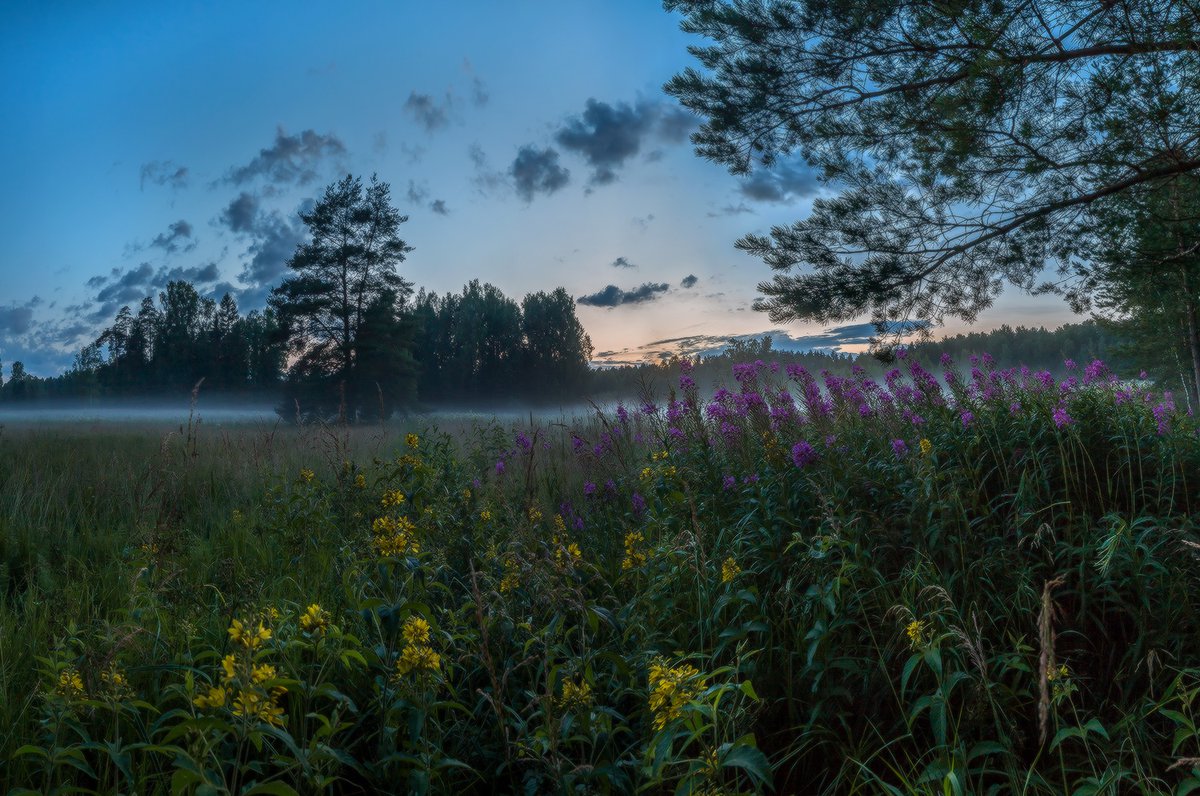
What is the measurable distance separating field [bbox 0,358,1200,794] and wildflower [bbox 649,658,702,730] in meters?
Result: 0.01

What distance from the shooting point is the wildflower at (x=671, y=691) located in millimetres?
1530

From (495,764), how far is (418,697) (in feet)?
1.42

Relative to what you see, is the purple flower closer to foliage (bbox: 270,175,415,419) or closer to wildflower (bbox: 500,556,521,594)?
wildflower (bbox: 500,556,521,594)

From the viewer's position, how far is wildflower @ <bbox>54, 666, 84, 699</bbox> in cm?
172

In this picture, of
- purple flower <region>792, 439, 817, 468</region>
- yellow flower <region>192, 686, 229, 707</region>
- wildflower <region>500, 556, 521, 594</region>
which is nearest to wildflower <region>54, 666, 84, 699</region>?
yellow flower <region>192, 686, 229, 707</region>

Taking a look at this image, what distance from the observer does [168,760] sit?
190 centimetres

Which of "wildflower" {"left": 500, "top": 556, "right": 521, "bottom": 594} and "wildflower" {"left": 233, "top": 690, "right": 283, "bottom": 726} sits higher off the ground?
"wildflower" {"left": 233, "top": 690, "right": 283, "bottom": 726}

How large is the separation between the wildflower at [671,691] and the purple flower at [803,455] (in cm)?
214

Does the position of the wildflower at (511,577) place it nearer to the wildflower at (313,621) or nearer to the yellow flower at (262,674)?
the wildflower at (313,621)

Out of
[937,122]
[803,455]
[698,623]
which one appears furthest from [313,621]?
[937,122]

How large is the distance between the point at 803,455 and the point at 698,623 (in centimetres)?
130

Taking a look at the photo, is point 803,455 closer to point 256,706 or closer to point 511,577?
point 511,577

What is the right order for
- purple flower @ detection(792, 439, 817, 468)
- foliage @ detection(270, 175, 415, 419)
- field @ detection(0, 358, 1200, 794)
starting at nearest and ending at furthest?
field @ detection(0, 358, 1200, 794)
purple flower @ detection(792, 439, 817, 468)
foliage @ detection(270, 175, 415, 419)

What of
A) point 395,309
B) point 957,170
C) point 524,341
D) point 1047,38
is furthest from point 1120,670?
point 524,341
